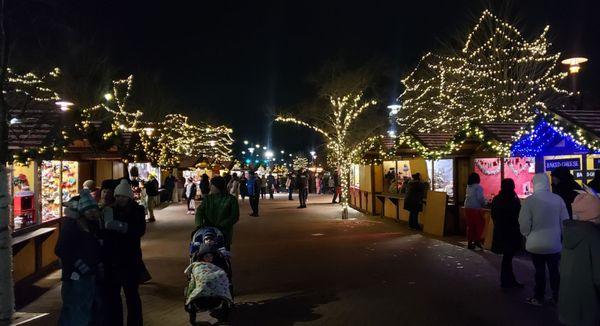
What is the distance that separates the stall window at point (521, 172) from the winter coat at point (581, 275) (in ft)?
29.7

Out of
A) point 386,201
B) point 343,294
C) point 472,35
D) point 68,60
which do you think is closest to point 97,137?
point 343,294

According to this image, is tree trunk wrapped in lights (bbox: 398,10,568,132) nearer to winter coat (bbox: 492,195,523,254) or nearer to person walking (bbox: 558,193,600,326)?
winter coat (bbox: 492,195,523,254)

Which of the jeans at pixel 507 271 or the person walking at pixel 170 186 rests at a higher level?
the person walking at pixel 170 186

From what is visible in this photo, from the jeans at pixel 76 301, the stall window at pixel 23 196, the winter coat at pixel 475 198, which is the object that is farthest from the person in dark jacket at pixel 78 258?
the winter coat at pixel 475 198

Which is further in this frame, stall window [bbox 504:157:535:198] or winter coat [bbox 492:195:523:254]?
stall window [bbox 504:157:535:198]

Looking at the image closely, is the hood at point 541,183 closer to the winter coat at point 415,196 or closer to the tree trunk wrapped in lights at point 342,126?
the winter coat at point 415,196

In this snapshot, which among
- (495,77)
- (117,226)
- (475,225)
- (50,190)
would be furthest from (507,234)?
(495,77)

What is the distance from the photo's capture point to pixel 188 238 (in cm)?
1559

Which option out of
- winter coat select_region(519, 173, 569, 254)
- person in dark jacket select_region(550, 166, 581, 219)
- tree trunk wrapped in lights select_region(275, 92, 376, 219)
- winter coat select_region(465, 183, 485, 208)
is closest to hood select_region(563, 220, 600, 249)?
winter coat select_region(519, 173, 569, 254)

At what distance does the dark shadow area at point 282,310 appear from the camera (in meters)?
7.15

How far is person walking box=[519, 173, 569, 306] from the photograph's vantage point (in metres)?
7.47

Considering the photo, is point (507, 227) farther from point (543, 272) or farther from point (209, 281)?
point (209, 281)

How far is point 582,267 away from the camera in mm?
5500

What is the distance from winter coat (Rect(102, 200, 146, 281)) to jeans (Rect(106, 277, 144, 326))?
0.10m
